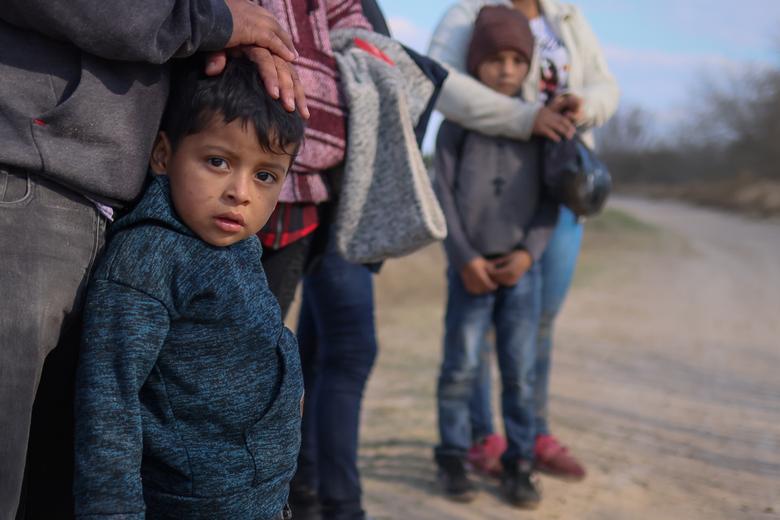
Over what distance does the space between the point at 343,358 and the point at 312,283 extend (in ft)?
0.83

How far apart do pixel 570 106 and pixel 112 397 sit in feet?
8.00

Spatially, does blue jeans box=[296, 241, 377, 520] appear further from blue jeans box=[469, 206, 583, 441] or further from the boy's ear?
blue jeans box=[469, 206, 583, 441]

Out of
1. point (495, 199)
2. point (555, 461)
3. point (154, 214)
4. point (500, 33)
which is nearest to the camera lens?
point (154, 214)

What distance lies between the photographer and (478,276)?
3.69 meters

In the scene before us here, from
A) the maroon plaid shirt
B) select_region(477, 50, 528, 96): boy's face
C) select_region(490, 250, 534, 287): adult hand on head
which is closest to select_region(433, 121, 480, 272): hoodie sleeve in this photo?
select_region(490, 250, 534, 287): adult hand on head

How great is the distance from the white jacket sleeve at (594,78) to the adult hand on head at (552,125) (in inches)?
6.5

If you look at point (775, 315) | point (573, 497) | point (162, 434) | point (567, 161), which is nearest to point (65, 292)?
point (162, 434)

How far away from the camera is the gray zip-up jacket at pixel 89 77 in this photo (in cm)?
164

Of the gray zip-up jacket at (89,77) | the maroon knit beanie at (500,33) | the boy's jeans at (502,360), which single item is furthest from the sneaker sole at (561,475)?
Result: the gray zip-up jacket at (89,77)

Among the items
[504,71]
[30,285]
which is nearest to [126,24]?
[30,285]

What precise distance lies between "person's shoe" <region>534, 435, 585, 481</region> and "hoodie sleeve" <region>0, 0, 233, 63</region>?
278 cm

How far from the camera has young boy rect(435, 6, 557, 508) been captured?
374 cm

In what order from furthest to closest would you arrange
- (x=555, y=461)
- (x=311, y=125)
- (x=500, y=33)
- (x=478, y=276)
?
(x=555, y=461), (x=478, y=276), (x=500, y=33), (x=311, y=125)

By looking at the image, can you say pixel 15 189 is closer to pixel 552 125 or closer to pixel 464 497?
pixel 552 125
